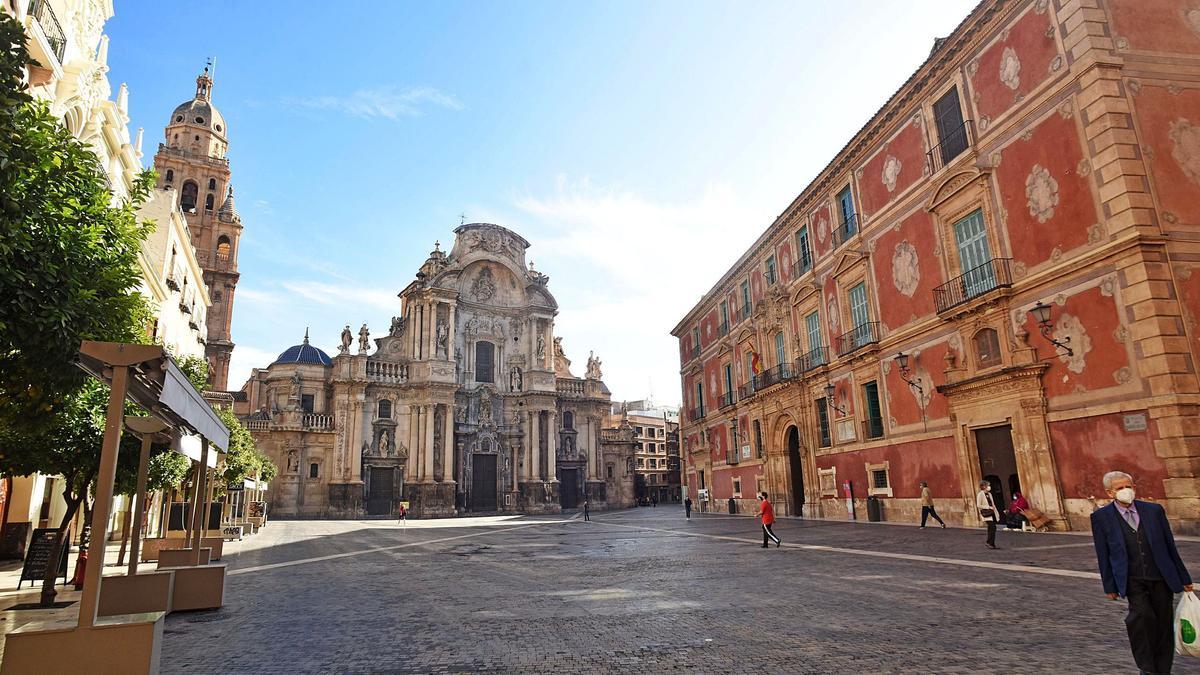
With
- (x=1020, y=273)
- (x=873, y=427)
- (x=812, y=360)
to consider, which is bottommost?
(x=873, y=427)

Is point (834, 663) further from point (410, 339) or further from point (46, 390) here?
point (410, 339)

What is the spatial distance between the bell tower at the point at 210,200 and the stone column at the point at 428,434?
15.7m

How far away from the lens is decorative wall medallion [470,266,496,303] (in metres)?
49.8

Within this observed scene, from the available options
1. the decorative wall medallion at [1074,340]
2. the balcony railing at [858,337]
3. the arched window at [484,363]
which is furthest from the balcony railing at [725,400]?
the arched window at [484,363]

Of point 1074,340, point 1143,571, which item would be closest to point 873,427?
point 1074,340

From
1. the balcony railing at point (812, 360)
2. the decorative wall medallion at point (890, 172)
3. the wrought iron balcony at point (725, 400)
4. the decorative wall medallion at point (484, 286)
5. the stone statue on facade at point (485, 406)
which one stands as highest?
the decorative wall medallion at point (484, 286)

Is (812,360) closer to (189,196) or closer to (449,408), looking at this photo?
(449,408)

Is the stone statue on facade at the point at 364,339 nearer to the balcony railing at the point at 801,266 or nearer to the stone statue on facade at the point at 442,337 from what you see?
the stone statue on facade at the point at 442,337

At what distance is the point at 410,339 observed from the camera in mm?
47219

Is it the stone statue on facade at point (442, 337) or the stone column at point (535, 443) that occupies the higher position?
the stone statue on facade at point (442, 337)

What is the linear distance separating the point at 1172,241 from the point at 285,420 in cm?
4447

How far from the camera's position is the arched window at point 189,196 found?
51969mm

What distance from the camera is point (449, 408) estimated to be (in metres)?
45.9

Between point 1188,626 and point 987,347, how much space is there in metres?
15.0
